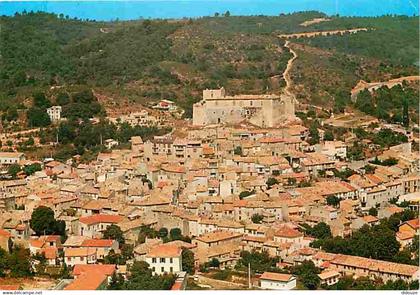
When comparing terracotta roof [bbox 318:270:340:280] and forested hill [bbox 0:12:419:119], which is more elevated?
forested hill [bbox 0:12:419:119]

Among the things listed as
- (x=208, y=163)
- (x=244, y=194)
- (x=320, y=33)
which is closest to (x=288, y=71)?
(x=320, y=33)

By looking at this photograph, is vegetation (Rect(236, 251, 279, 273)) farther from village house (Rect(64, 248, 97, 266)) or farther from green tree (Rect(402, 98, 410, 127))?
green tree (Rect(402, 98, 410, 127))

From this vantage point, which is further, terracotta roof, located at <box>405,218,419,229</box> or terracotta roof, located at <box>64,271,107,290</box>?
terracotta roof, located at <box>405,218,419,229</box>

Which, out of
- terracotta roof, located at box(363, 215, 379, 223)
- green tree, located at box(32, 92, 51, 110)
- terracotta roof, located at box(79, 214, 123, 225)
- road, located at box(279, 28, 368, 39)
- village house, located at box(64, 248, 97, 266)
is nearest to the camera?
village house, located at box(64, 248, 97, 266)

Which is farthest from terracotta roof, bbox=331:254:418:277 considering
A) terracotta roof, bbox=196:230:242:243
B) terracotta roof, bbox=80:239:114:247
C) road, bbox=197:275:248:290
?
terracotta roof, bbox=80:239:114:247

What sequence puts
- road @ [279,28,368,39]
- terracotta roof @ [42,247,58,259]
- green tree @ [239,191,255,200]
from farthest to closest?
1. road @ [279,28,368,39]
2. green tree @ [239,191,255,200]
3. terracotta roof @ [42,247,58,259]

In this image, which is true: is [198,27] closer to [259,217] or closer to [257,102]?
[257,102]

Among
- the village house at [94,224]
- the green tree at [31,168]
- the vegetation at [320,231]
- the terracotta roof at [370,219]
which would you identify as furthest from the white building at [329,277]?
the green tree at [31,168]
